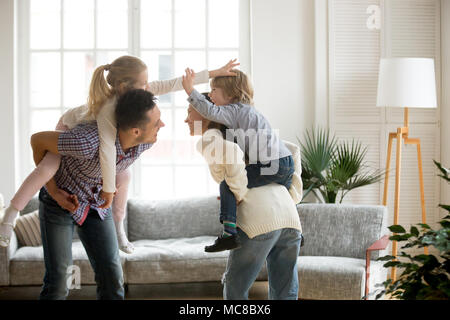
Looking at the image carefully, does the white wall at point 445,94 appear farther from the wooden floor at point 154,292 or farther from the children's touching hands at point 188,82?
the children's touching hands at point 188,82

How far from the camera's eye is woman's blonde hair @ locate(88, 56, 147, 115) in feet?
6.85

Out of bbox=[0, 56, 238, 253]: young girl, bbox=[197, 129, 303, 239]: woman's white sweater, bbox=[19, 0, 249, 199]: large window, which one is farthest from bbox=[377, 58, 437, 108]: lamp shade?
bbox=[197, 129, 303, 239]: woman's white sweater

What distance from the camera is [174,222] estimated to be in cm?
420

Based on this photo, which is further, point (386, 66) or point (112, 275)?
point (386, 66)

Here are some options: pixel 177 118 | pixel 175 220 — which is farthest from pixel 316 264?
pixel 177 118

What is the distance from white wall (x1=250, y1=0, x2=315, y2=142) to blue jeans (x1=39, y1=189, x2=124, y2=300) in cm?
267

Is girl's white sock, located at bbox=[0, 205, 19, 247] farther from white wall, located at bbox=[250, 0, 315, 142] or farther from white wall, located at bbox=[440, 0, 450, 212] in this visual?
white wall, located at bbox=[440, 0, 450, 212]

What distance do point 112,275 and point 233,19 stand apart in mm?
3010

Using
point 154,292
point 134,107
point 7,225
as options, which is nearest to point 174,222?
point 154,292

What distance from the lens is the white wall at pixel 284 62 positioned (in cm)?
454

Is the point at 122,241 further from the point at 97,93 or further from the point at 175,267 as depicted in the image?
the point at 175,267

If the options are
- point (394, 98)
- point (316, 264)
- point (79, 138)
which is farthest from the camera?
point (394, 98)
